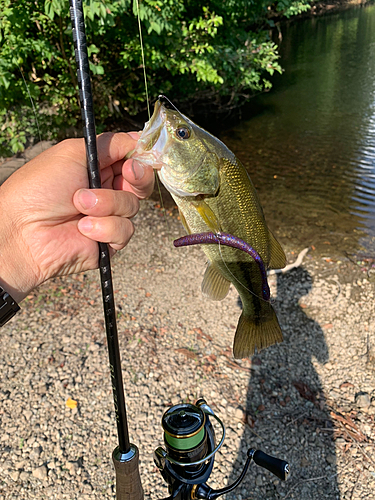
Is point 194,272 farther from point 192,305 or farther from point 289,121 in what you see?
point 289,121

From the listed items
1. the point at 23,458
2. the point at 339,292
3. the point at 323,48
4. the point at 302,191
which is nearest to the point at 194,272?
the point at 339,292

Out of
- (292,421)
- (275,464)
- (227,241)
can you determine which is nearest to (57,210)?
(227,241)

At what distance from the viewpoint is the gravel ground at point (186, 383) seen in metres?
3.27

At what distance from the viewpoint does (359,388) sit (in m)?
4.02

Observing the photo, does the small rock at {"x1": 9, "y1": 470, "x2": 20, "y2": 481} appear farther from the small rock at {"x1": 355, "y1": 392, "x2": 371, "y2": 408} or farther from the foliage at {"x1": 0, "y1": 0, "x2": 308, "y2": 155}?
the foliage at {"x1": 0, "y1": 0, "x2": 308, "y2": 155}

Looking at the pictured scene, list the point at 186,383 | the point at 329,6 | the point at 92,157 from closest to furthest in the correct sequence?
the point at 92,157, the point at 186,383, the point at 329,6

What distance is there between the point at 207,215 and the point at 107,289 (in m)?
0.53

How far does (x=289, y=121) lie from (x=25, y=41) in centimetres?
942

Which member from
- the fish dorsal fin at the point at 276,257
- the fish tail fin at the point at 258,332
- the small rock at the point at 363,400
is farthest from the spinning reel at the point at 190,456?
the small rock at the point at 363,400

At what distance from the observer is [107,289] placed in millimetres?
1678

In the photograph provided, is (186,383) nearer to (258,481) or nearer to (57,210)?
(258,481)

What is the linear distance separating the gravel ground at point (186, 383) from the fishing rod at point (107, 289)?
162cm

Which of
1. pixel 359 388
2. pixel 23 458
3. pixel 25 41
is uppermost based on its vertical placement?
pixel 25 41

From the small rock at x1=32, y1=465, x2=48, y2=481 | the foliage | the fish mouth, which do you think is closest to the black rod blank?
the fish mouth
